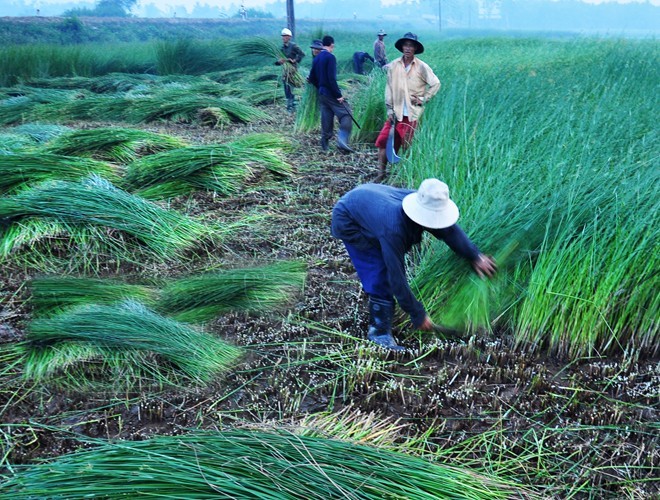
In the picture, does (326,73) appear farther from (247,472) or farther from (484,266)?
(247,472)

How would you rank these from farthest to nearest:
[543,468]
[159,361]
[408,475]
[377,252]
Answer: [377,252], [159,361], [543,468], [408,475]

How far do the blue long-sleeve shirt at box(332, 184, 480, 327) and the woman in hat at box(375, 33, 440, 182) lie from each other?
2.48 metres

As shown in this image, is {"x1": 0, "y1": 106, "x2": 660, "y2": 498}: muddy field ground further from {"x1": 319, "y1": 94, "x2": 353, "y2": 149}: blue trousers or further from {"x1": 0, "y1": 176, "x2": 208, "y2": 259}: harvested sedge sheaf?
{"x1": 319, "y1": 94, "x2": 353, "y2": 149}: blue trousers

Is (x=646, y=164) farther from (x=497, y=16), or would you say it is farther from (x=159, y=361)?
(x=497, y=16)

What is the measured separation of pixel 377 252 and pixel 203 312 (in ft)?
3.16

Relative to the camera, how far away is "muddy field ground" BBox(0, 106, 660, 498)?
2.30 metres

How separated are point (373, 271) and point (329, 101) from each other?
13.8 feet

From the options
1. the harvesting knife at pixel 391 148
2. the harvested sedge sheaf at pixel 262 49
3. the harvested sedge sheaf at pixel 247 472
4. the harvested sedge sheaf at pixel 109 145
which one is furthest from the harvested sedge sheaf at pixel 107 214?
the harvested sedge sheaf at pixel 262 49

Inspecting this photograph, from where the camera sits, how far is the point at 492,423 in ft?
8.07

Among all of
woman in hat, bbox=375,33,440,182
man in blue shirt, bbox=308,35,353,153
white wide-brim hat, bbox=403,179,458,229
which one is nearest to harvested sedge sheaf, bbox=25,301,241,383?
white wide-brim hat, bbox=403,179,458,229

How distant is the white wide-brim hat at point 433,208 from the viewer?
252 cm

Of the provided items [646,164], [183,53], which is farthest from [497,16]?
[646,164]

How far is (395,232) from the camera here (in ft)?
8.77

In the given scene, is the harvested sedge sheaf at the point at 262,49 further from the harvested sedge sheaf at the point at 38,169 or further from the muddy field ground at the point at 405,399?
the muddy field ground at the point at 405,399
